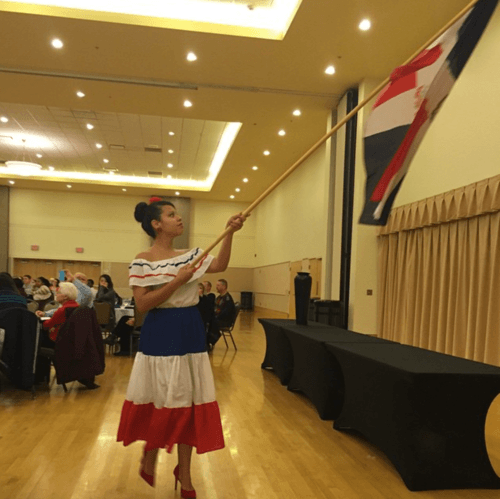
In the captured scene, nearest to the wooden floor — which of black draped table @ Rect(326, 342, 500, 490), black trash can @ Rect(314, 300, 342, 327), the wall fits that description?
black draped table @ Rect(326, 342, 500, 490)

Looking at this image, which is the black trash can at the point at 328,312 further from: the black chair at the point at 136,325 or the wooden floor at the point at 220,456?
the wooden floor at the point at 220,456

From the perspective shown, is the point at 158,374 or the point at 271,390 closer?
the point at 158,374

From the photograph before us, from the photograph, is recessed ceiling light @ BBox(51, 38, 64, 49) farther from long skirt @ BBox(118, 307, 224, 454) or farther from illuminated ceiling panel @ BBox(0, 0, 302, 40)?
long skirt @ BBox(118, 307, 224, 454)

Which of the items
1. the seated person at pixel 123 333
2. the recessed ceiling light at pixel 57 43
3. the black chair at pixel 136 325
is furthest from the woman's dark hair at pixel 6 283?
the recessed ceiling light at pixel 57 43

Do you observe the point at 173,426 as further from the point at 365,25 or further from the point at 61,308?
the point at 365,25

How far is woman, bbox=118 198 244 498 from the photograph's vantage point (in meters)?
2.58

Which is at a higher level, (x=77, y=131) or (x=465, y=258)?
(x=77, y=131)

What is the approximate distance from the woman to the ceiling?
5.27 meters

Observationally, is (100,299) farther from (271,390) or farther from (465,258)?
(465,258)

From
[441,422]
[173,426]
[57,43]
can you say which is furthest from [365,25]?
[173,426]

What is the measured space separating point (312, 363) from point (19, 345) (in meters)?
2.85

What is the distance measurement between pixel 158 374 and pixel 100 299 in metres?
6.82

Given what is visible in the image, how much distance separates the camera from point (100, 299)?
9062 millimetres

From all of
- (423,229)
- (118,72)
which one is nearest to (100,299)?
(118,72)
